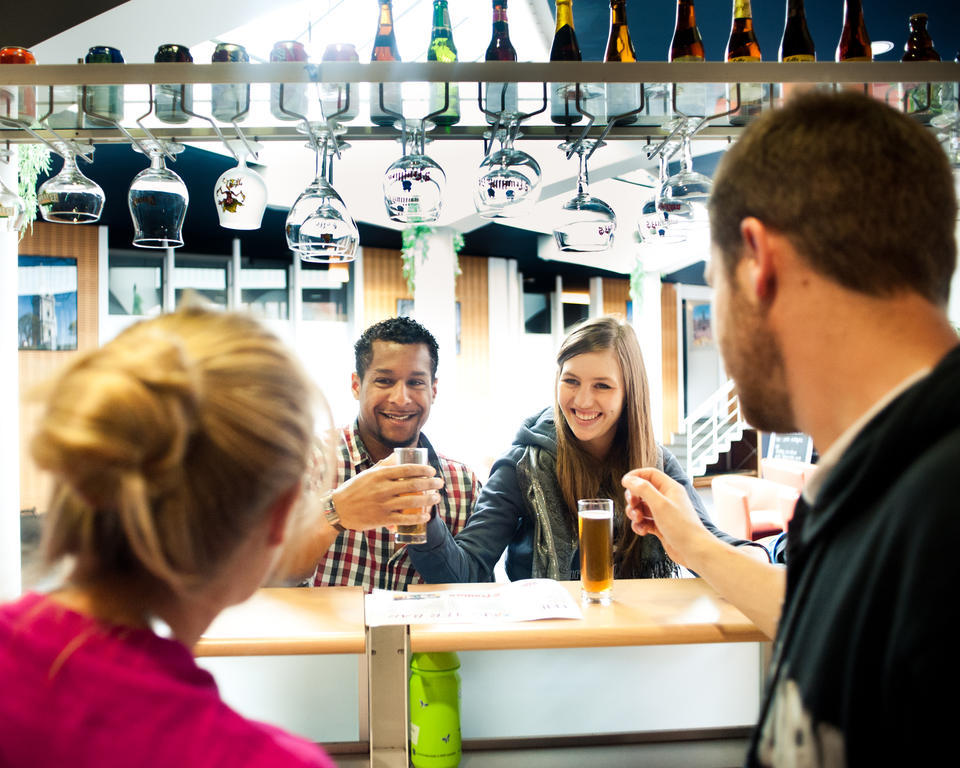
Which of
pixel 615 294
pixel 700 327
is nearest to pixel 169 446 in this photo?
pixel 615 294

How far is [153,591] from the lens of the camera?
65 centimetres

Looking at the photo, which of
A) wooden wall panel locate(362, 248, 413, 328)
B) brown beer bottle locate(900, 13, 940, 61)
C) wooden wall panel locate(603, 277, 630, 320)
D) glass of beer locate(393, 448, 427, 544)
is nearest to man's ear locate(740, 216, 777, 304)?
glass of beer locate(393, 448, 427, 544)

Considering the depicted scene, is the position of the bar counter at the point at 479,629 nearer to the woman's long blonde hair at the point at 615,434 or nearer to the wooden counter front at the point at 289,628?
the wooden counter front at the point at 289,628

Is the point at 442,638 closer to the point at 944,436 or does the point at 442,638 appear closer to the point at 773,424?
the point at 773,424

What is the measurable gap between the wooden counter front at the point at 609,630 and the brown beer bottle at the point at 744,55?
0.99m

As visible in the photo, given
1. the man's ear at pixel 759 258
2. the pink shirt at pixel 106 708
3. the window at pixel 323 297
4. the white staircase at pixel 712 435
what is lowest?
the white staircase at pixel 712 435

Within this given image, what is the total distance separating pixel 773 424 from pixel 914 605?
1.14ft

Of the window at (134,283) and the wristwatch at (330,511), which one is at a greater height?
the window at (134,283)

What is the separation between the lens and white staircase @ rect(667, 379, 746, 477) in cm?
1110

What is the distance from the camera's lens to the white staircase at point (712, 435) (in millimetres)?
11102

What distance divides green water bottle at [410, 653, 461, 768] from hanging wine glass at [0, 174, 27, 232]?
1.22m

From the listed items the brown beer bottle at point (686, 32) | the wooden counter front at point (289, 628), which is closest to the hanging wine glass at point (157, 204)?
the wooden counter front at point (289, 628)

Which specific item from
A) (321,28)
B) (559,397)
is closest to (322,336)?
(321,28)

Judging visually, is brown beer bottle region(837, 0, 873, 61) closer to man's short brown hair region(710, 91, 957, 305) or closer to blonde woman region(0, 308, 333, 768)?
man's short brown hair region(710, 91, 957, 305)
